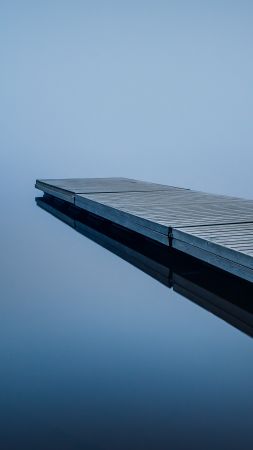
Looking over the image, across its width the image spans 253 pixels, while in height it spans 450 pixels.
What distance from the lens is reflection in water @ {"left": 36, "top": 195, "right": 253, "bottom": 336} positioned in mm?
3178

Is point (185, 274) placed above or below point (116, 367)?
above

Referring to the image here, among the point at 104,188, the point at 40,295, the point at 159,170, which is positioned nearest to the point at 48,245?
the point at 40,295

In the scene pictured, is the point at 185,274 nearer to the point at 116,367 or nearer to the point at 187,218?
the point at 187,218

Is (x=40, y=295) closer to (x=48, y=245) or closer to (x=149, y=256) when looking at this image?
(x=149, y=256)

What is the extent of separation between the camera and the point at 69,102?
62.1 ft

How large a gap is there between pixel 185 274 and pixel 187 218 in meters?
0.67

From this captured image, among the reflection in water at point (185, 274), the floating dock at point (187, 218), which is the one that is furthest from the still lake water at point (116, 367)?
the floating dock at point (187, 218)

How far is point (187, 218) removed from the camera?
4473mm

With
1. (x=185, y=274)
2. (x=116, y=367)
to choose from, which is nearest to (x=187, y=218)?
(x=185, y=274)

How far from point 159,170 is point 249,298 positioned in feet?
42.1

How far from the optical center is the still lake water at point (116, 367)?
190 centimetres

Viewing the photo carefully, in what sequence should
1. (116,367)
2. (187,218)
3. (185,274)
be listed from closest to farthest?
1. (116,367)
2. (185,274)
3. (187,218)

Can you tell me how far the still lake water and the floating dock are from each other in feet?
1.15

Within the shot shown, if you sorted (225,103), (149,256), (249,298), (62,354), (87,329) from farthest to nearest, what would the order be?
(225,103)
(149,256)
(249,298)
(87,329)
(62,354)
